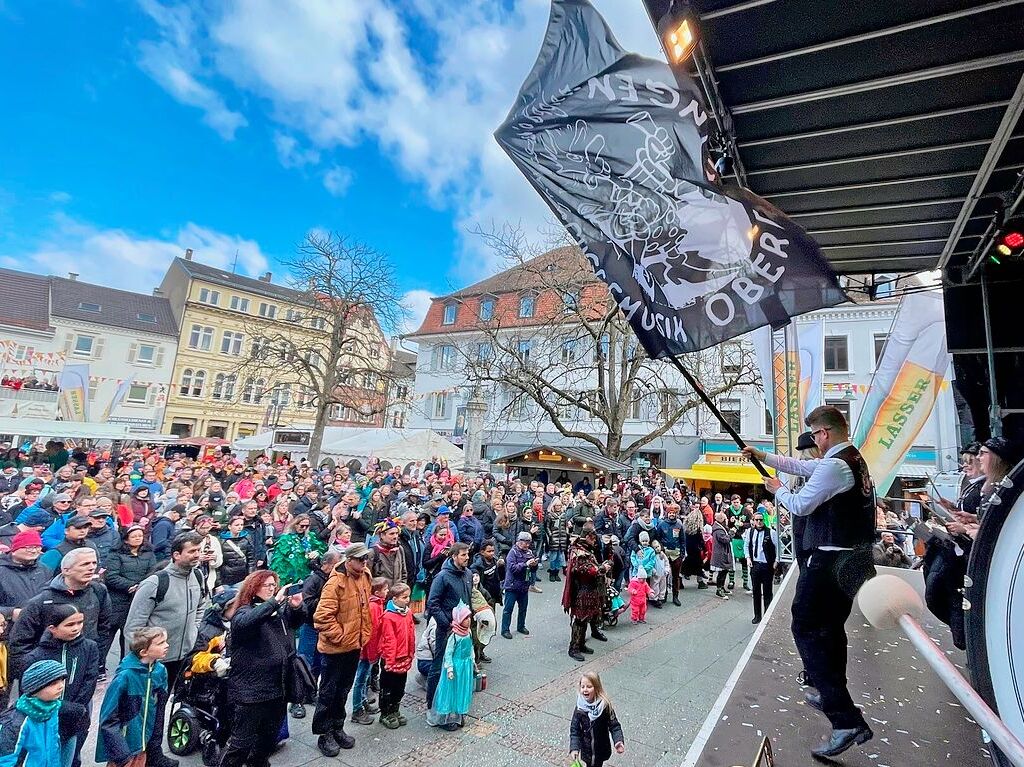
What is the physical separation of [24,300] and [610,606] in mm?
50109

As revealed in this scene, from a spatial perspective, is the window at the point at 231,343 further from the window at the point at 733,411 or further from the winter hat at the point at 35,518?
the winter hat at the point at 35,518

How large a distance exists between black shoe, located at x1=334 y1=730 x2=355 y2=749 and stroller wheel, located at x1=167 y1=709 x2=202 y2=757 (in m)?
1.29

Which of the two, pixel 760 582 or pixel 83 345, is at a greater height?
pixel 83 345

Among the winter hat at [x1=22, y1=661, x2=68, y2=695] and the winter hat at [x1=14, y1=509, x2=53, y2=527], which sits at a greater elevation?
the winter hat at [x1=14, y1=509, x2=53, y2=527]

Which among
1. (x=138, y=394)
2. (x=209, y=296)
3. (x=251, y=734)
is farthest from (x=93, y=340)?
(x=251, y=734)

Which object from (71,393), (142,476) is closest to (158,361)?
(71,393)

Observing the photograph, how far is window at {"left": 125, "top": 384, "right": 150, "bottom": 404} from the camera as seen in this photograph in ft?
134

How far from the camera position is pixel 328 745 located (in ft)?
16.6

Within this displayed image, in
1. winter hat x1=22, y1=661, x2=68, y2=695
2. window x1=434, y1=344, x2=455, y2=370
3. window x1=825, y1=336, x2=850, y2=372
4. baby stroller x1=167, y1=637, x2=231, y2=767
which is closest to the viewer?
winter hat x1=22, y1=661, x2=68, y2=695

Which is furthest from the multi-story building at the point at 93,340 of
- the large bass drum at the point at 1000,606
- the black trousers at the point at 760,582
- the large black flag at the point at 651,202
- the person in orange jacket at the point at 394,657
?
the large bass drum at the point at 1000,606

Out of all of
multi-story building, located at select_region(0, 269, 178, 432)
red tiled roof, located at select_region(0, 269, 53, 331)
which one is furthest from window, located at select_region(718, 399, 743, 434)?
red tiled roof, located at select_region(0, 269, 53, 331)

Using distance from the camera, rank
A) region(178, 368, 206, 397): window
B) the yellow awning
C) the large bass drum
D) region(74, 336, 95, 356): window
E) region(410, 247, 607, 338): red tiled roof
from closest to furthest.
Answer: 1. the large bass drum
2. region(410, 247, 607, 338): red tiled roof
3. the yellow awning
4. region(74, 336, 95, 356): window
5. region(178, 368, 206, 397): window

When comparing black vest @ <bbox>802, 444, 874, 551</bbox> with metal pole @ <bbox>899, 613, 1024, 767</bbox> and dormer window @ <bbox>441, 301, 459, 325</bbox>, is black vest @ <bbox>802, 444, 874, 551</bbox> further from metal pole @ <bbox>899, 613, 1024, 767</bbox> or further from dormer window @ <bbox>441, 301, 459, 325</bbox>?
dormer window @ <bbox>441, 301, 459, 325</bbox>

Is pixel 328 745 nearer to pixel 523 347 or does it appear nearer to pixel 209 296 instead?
pixel 523 347
